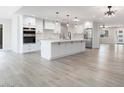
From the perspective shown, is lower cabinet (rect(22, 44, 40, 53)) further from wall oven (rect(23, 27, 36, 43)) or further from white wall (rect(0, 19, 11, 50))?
white wall (rect(0, 19, 11, 50))

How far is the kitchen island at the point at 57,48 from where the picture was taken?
20.5ft

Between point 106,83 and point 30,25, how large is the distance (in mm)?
7021

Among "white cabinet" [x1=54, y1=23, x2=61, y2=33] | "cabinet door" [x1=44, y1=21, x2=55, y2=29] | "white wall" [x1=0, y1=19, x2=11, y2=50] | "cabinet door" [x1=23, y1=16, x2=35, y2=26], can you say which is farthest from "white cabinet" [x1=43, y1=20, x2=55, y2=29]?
"white wall" [x1=0, y1=19, x2=11, y2=50]

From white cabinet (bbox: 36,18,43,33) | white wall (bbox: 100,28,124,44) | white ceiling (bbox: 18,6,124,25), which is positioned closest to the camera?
white ceiling (bbox: 18,6,124,25)

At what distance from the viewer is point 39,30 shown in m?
9.83

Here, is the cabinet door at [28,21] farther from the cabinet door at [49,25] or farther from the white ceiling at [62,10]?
the cabinet door at [49,25]

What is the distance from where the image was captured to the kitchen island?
625cm

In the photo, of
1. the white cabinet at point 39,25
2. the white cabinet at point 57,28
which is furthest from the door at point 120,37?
the white cabinet at point 39,25

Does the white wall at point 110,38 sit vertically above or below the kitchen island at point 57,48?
above

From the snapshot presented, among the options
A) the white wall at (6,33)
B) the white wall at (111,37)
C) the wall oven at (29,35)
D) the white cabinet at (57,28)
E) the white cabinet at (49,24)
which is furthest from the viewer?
the white wall at (111,37)
